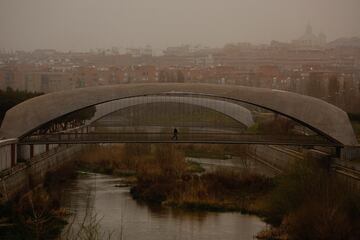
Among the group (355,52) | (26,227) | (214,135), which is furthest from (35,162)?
(355,52)

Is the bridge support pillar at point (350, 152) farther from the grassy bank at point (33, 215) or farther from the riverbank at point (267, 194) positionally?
the grassy bank at point (33, 215)

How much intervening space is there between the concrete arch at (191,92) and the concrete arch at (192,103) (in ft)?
10.9

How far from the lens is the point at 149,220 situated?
60.8 feet

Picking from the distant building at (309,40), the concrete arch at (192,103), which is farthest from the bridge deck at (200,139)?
the distant building at (309,40)

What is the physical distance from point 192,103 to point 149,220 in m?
11.2

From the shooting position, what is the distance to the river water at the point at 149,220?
666 inches

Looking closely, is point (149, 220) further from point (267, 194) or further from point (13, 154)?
point (13, 154)

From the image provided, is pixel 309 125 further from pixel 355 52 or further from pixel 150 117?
pixel 355 52

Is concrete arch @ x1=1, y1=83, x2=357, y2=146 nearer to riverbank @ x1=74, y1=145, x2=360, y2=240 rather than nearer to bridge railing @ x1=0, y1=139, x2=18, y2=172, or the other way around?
bridge railing @ x1=0, y1=139, x2=18, y2=172

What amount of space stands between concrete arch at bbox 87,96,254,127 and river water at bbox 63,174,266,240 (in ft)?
21.0

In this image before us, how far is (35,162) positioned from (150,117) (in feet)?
21.6

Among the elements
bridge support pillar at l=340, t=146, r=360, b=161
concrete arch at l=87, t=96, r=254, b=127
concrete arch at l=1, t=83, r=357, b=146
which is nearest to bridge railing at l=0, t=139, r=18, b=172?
concrete arch at l=1, t=83, r=357, b=146

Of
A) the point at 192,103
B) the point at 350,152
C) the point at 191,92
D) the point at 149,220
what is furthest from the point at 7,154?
the point at 192,103

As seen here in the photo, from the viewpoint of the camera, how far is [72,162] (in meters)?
29.6
